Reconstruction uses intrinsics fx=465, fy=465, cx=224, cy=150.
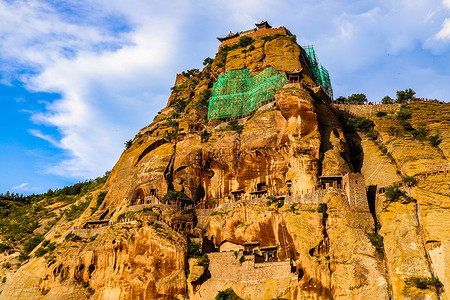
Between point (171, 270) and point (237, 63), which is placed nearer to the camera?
point (171, 270)

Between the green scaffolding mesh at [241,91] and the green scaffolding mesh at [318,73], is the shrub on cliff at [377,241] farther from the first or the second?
the green scaffolding mesh at [318,73]

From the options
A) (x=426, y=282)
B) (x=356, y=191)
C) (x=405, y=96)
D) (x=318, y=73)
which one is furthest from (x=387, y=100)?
(x=426, y=282)

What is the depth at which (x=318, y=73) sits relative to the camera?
256 ft

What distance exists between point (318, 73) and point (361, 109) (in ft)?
51.0

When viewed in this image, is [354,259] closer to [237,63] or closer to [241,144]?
[241,144]

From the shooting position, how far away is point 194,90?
85688 millimetres

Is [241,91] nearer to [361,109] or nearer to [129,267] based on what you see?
[361,109]

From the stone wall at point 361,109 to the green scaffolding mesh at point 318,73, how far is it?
12453 mm

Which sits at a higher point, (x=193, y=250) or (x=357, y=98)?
(x=357, y=98)

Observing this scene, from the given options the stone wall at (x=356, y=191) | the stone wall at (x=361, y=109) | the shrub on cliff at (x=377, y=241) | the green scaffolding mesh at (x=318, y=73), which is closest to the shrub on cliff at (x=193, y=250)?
the stone wall at (x=356, y=191)

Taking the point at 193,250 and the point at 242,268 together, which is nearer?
the point at 242,268

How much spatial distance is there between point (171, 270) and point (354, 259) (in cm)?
1798

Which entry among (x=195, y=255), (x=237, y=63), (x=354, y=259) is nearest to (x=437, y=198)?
(x=354, y=259)

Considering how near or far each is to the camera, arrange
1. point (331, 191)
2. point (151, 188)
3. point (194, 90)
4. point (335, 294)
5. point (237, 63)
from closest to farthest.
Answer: point (335, 294), point (331, 191), point (151, 188), point (237, 63), point (194, 90)
